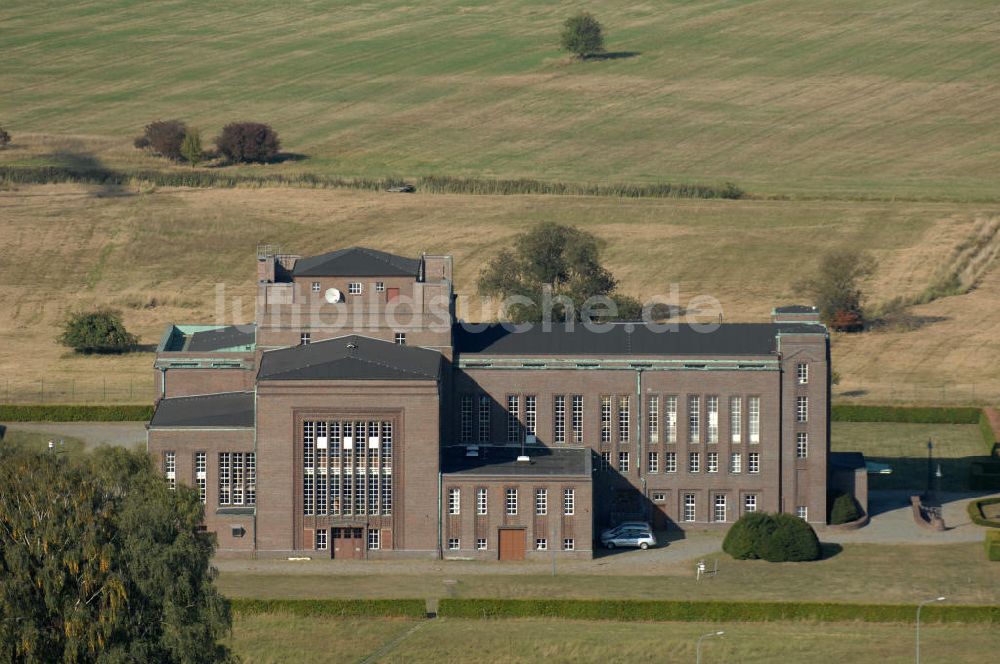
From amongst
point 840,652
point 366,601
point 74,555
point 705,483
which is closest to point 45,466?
point 74,555

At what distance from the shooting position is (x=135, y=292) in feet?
581

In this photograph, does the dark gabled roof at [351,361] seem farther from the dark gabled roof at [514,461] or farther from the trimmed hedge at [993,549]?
the trimmed hedge at [993,549]

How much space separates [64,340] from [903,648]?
87836 millimetres

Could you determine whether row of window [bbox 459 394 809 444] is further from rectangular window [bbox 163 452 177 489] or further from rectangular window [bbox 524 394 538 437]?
rectangular window [bbox 163 452 177 489]

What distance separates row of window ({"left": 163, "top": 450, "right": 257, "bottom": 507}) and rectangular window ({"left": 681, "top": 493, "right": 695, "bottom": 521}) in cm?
2602

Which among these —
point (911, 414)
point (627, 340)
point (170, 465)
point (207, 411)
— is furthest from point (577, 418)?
point (911, 414)

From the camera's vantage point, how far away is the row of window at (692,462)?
386ft

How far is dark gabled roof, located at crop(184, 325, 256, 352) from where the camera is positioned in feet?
400

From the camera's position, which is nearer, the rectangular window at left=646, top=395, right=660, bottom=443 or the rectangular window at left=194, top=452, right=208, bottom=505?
the rectangular window at left=194, top=452, right=208, bottom=505

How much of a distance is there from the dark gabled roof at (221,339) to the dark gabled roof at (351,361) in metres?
6.62

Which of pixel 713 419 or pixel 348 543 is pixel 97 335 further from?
pixel 713 419

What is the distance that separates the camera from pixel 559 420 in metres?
118

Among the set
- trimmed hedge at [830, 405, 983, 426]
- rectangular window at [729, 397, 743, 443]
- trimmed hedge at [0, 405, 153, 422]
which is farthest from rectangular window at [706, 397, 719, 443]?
trimmed hedge at [0, 405, 153, 422]

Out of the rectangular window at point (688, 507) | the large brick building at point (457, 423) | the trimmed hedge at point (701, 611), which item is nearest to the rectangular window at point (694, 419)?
the large brick building at point (457, 423)
